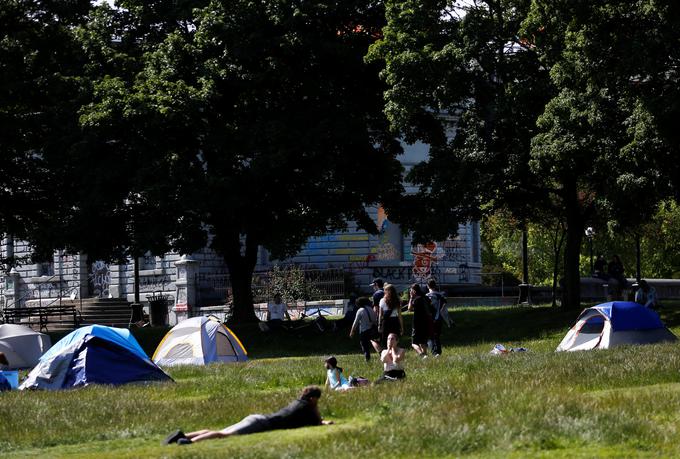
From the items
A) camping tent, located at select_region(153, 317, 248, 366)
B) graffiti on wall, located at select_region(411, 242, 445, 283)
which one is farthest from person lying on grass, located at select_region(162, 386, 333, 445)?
graffiti on wall, located at select_region(411, 242, 445, 283)

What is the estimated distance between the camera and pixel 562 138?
113ft

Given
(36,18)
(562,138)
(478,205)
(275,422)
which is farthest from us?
(36,18)

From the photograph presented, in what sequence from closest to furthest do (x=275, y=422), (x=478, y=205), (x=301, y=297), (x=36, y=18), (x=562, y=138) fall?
1. (x=275, y=422)
2. (x=562, y=138)
3. (x=478, y=205)
4. (x=36, y=18)
5. (x=301, y=297)

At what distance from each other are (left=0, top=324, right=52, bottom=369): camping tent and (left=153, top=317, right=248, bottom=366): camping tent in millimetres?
4121

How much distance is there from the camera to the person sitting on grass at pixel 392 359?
64.5ft

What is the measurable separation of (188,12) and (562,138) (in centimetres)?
1401

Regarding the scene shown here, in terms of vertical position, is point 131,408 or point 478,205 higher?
point 478,205

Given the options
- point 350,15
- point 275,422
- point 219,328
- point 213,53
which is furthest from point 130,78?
point 275,422

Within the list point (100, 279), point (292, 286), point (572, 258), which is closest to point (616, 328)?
point (572, 258)

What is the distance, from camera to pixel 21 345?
34094mm

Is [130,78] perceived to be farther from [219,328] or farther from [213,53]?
[219,328]

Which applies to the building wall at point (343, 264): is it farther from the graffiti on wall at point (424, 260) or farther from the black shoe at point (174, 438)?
the black shoe at point (174, 438)

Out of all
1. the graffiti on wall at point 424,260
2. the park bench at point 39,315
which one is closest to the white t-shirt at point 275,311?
the park bench at point 39,315

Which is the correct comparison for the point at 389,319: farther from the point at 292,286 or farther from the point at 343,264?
the point at 343,264
